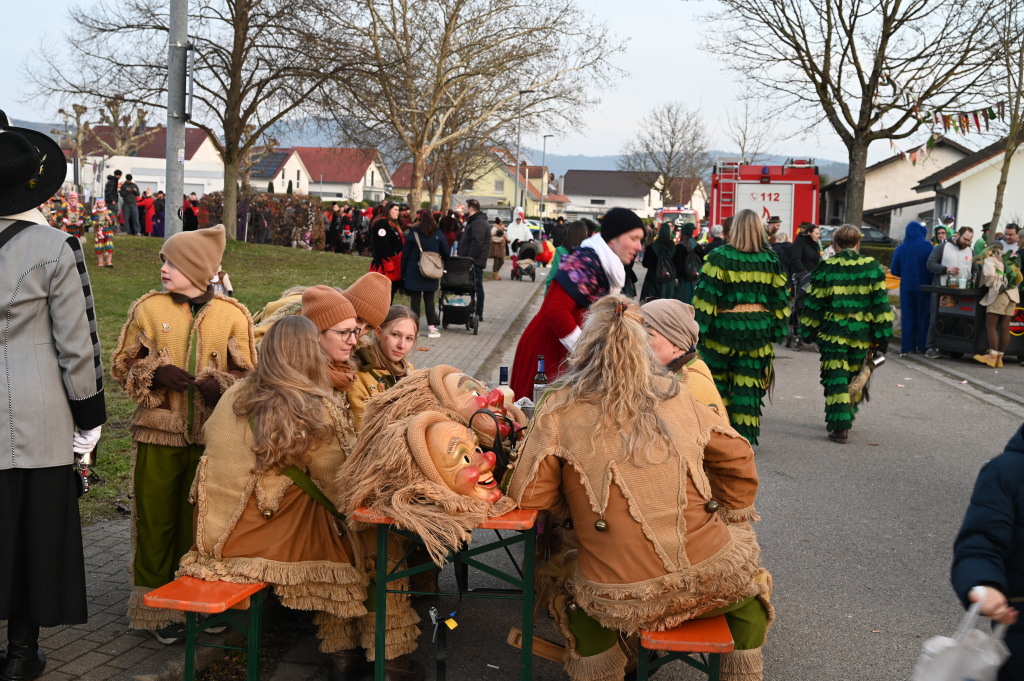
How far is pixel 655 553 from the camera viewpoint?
12.4ft

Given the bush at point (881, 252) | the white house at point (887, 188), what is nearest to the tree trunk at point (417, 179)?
the bush at point (881, 252)

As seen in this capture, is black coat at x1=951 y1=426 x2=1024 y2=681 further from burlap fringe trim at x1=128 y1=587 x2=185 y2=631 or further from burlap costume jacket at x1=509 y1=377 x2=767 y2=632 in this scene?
burlap fringe trim at x1=128 y1=587 x2=185 y2=631

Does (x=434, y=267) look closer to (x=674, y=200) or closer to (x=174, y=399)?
(x=174, y=399)

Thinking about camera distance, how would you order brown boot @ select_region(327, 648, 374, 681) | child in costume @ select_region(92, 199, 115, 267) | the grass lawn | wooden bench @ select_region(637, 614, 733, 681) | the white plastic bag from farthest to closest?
child in costume @ select_region(92, 199, 115, 267), the grass lawn, brown boot @ select_region(327, 648, 374, 681), wooden bench @ select_region(637, 614, 733, 681), the white plastic bag

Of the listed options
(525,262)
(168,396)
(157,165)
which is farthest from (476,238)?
(157,165)

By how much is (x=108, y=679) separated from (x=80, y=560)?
1.72 ft

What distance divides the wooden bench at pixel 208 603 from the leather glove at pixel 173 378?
0.92 metres

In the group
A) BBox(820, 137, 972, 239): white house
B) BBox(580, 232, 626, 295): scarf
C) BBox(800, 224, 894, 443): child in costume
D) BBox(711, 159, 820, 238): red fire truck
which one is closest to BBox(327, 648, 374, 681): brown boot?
BBox(580, 232, 626, 295): scarf

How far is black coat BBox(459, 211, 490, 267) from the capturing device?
16.5 meters

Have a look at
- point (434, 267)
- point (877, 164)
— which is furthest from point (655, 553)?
point (877, 164)

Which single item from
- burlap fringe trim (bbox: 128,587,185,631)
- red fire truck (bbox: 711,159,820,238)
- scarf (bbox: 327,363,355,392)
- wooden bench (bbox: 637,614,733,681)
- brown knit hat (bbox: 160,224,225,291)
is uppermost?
red fire truck (bbox: 711,159,820,238)

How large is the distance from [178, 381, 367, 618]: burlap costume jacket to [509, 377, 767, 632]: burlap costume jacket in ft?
2.89

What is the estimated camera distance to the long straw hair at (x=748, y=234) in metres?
7.90

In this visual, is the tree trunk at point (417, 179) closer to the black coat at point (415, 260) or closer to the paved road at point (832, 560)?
the black coat at point (415, 260)
